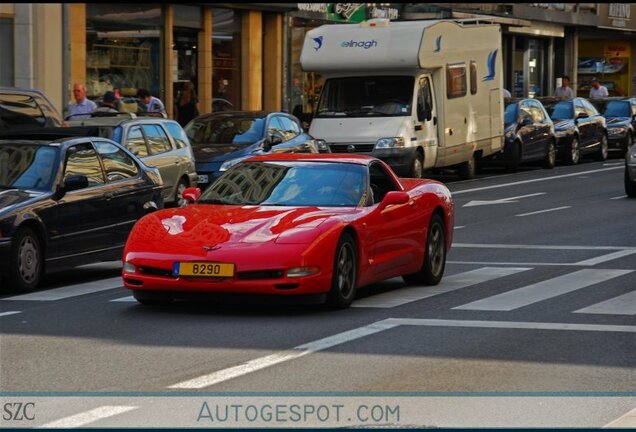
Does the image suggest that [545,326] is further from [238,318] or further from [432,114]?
[432,114]

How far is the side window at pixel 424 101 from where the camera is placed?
29.7 meters

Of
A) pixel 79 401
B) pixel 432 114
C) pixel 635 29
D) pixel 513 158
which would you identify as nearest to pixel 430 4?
pixel 513 158

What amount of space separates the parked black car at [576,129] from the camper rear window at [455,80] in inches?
308

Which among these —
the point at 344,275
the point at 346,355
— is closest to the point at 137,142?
the point at 344,275

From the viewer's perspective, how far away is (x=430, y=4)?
4962 centimetres

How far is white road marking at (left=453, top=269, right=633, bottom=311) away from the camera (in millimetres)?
13148

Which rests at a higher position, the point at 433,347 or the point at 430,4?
the point at 430,4

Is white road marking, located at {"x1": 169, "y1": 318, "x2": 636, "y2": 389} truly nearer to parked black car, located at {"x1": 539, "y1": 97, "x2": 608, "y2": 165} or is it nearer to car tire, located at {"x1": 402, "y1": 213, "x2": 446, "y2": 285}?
car tire, located at {"x1": 402, "y1": 213, "x2": 446, "y2": 285}

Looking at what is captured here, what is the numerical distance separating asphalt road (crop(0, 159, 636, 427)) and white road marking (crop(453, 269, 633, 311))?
20 mm

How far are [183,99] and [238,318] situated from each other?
872 inches

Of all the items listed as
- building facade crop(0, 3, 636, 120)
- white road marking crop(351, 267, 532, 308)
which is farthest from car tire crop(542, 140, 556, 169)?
white road marking crop(351, 267, 532, 308)

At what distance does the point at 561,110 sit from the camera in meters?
40.4

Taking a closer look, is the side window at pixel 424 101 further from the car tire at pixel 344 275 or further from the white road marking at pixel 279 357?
the white road marking at pixel 279 357

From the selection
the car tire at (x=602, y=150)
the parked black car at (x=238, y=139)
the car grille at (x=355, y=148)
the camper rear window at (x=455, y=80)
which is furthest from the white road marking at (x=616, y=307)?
the car tire at (x=602, y=150)
